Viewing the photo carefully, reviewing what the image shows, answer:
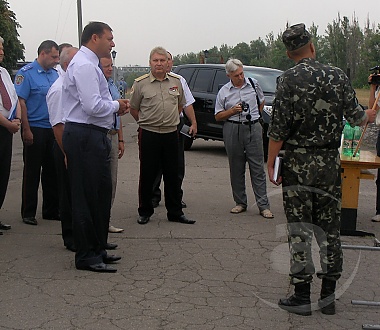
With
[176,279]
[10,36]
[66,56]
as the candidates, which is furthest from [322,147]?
[10,36]

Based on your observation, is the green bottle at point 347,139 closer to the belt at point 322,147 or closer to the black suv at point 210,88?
the belt at point 322,147

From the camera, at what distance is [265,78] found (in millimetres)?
14398

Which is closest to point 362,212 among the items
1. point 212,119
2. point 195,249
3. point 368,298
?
point 195,249

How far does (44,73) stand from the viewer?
7.60 metres

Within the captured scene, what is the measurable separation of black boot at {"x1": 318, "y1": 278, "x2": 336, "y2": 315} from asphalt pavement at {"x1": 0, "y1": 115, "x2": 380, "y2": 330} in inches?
2.6

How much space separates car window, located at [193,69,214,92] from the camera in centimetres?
1455

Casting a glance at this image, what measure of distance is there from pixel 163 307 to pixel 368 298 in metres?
1.62

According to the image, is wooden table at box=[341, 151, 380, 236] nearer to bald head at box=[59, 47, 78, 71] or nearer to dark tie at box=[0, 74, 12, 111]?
bald head at box=[59, 47, 78, 71]

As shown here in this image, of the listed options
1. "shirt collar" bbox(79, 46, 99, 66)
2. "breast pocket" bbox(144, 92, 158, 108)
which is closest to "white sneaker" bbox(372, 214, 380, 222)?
"breast pocket" bbox(144, 92, 158, 108)

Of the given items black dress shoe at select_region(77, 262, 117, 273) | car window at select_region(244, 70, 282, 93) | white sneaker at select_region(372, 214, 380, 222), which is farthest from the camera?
car window at select_region(244, 70, 282, 93)

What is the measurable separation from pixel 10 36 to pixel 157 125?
152 ft

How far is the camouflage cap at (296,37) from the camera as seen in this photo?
4.72m

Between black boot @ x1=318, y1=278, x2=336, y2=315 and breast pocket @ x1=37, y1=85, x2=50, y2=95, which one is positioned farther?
breast pocket @ x1=37, y1=85, x2=50, y2=95

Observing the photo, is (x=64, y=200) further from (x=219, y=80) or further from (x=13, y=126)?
(x=219, y=80)
